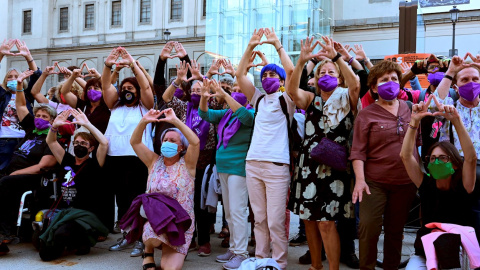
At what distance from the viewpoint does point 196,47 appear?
33531mm

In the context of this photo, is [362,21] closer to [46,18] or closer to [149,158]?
[46,18]

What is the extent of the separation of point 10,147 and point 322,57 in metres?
4.44

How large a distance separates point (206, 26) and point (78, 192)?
22.8m

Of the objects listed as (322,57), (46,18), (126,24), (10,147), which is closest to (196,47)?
(126,24)

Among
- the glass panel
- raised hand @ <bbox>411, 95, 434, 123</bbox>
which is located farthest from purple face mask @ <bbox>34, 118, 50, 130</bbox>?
the glass panel

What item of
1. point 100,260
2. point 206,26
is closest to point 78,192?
point 100,260

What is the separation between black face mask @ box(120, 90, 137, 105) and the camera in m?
5.80

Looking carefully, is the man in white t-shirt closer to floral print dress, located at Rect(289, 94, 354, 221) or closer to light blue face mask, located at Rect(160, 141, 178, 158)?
floral print dress, located at Rect(289, 94, 354, 221)

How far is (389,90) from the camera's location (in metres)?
4.02

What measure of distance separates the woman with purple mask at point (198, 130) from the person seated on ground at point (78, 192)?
948mm

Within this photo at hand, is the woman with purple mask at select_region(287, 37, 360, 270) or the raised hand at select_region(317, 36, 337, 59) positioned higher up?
the raised hand at select_region(317, 36, 337, 59)

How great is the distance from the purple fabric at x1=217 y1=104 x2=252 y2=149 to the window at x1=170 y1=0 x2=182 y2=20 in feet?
100.0

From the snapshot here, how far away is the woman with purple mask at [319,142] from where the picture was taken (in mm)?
4262

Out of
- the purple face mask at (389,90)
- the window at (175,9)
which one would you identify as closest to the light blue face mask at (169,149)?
the purple face mask at (389,90)
